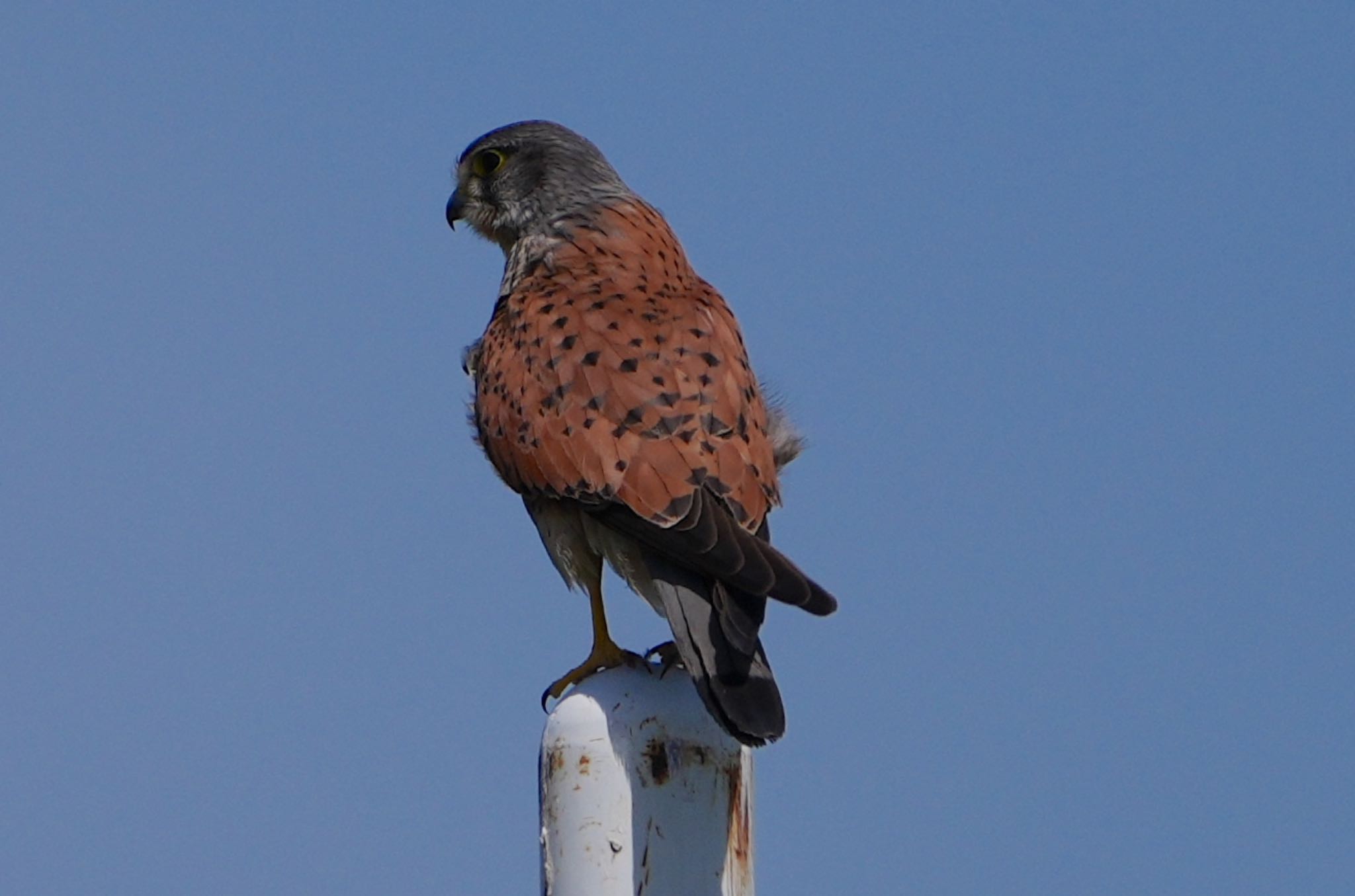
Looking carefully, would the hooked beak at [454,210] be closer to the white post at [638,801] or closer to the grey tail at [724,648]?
the grey tail at [724,648]

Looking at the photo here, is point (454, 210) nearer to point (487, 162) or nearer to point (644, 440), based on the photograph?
point (487, 162)

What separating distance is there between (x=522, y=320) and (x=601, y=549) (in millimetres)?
716

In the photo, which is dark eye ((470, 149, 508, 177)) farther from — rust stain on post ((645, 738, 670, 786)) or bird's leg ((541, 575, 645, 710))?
rust stain on post ((645, 738, 670, 786))

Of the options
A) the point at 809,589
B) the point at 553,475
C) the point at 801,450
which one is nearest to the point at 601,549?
the point at 553,475

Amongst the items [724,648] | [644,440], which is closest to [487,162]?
[644,440]

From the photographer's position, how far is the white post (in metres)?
2.85

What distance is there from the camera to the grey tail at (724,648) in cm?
326

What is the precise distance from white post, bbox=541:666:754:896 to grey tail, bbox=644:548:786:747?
0.26 ft

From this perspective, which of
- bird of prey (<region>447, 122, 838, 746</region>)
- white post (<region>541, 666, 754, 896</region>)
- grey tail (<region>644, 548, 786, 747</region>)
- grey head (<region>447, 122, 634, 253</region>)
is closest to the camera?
white post (<region>541, 666, 754, 896</region>)

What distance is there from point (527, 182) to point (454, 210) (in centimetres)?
31

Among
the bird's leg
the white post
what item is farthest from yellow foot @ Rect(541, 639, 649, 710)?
the white post

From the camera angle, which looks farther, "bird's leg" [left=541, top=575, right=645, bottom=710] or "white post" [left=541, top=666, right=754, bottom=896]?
"bird's leg" [left=541, top=575, right=645, bottom=710]

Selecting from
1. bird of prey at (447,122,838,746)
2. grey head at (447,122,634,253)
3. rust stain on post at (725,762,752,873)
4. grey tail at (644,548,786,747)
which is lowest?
rust stain on post at (725,762,752,873)

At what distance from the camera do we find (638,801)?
115 inches
